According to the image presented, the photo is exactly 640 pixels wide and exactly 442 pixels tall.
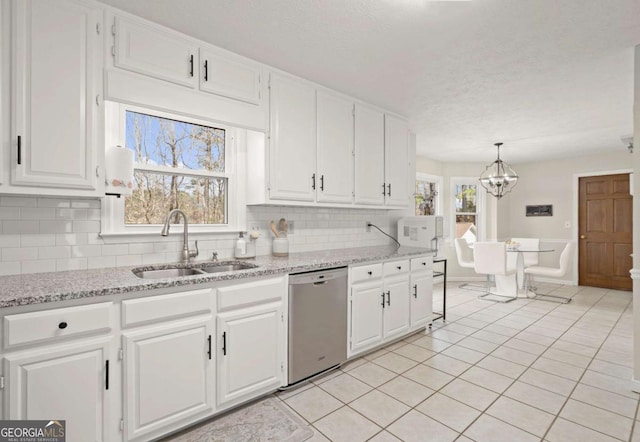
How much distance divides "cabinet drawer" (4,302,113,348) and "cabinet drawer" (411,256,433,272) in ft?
8.79

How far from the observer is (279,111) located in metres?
2.71

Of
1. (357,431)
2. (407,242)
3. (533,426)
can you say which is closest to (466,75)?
(407,242)

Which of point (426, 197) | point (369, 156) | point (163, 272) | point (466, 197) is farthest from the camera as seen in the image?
point (466, 197)

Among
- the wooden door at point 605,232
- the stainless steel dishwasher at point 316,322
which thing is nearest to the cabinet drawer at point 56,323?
the stainless steel dishwasher at point 316,322

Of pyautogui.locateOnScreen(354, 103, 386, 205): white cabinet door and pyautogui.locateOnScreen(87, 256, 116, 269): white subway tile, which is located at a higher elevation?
pyautogui.locateOnScreen(354, 103, 386, 205): white cabinet door

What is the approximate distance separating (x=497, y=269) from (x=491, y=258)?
0.61ft

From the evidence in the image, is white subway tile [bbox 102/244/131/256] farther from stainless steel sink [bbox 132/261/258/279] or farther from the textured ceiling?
the textured ceiling

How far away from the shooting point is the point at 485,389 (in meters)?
2.40

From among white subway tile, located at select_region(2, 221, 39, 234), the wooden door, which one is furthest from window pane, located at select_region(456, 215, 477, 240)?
white subway tile, located at select_region(2, 221, 39, 234)

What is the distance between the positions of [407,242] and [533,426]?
88.7 inches

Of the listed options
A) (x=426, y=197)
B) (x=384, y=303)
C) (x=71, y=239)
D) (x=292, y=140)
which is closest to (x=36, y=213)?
(x=71, y=239)

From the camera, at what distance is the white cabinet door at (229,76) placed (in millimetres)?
2293

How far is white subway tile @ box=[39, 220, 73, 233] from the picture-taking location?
76.9 inches

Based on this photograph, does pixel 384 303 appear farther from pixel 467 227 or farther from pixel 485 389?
pixel 467 227
